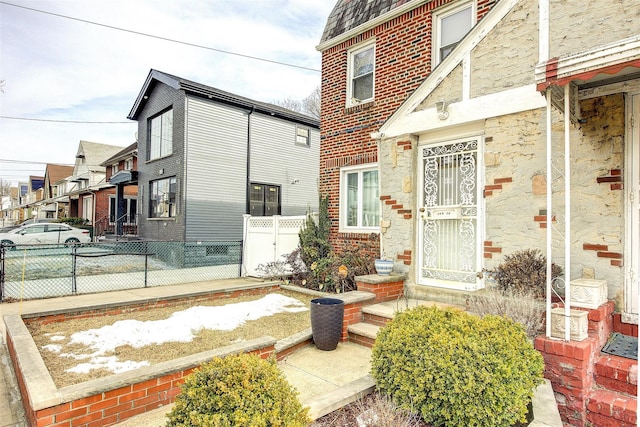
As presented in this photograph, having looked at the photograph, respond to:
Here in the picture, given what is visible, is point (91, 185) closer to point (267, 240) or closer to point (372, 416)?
point (267, 240)

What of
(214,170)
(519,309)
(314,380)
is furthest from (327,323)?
(214,170)

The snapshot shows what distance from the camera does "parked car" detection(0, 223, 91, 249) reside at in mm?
16031

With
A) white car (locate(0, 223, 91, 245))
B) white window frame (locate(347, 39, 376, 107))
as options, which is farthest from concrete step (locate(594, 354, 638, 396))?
white car (locate(0, 223, 91, 245))

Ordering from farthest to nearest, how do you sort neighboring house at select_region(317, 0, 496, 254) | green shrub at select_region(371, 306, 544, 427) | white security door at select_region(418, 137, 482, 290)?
1. neighboring house at select_region(317, 0, 496, 254)
2. white security door at select_region(418, 137, 482, 290)
3. green shrub at select_region(371, 306, 544, 427)

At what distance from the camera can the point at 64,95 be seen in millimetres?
21438

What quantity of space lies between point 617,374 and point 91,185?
94.8 ft

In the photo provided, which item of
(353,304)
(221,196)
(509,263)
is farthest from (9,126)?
(509,263)

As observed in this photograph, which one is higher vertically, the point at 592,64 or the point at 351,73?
the point at 351,73

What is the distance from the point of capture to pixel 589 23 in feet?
13.2

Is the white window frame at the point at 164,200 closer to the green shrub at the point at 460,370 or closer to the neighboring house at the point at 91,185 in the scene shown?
the neighboring house at the point at 91,185

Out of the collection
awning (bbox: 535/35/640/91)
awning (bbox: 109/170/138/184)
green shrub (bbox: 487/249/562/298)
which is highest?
awning (bbox: 109/170/138/184)

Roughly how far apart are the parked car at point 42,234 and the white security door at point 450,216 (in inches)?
661

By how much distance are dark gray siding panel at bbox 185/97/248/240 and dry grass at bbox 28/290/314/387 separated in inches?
300

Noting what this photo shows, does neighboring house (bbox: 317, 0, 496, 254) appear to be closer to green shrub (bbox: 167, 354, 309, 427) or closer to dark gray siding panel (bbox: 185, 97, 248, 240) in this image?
green shrub (bbox: 167, 354, 309, 427)
